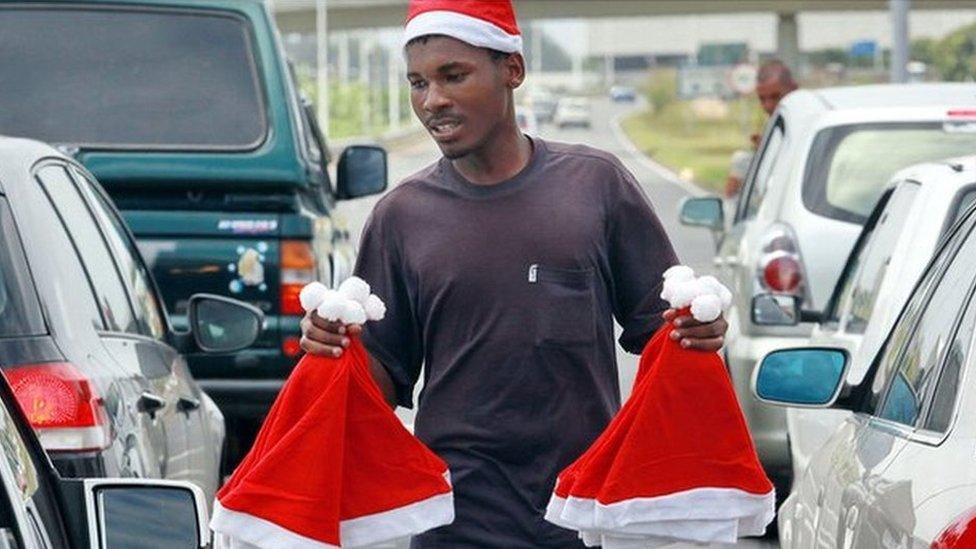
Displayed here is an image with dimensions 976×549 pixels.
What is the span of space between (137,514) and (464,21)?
1.29m

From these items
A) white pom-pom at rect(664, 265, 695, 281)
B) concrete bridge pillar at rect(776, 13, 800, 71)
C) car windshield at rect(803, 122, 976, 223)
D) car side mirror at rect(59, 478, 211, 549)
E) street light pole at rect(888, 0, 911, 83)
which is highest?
white pom-pom at rect(664, 265, 695, 281)

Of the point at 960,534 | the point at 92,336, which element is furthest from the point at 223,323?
the point at 960,534

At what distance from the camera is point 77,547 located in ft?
14.3

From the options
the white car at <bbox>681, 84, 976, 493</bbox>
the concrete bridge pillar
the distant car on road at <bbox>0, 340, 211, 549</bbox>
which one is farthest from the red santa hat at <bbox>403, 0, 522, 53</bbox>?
the concrete bridge pillar

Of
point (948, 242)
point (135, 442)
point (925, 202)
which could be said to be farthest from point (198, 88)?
point (948, 242)

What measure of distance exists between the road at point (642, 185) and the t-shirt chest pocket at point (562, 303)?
578cm

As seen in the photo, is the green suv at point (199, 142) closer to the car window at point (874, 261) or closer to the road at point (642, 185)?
the road at point (642, 185)

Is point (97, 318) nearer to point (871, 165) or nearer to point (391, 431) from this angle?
point (391, 431)

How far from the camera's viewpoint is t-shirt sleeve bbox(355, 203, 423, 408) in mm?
5219

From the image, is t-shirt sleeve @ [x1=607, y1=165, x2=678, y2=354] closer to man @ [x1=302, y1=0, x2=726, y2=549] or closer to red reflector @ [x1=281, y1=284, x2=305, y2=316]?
man @ [x1=302, y1=0, x2=726, y2=549]

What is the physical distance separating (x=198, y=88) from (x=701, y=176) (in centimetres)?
5561

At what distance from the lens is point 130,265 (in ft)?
26.1

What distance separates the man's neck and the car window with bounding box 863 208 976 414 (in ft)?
2.97

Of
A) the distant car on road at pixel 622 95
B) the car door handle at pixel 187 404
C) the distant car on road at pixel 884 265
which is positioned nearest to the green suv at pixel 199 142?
the distant car on road at pixel 884 265
